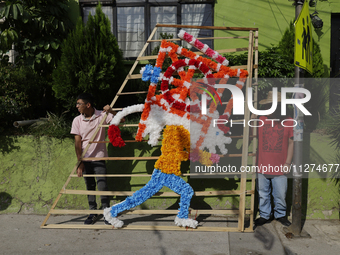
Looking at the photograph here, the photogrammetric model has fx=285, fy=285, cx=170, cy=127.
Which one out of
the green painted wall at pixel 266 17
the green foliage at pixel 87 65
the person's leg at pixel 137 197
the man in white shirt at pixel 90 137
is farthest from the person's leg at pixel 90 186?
the green painted wall at pixel 266 17

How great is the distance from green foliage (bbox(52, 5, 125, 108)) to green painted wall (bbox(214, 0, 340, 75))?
105 inches

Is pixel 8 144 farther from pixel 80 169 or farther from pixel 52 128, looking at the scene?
pixel 80 169

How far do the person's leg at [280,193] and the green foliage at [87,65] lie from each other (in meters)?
3.28

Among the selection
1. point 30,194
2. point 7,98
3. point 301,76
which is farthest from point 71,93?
point 301,76

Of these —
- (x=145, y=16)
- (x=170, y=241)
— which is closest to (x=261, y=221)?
(x=170, y=241)

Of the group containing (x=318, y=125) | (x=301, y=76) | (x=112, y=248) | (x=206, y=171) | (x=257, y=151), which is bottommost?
(x=112, y=248)

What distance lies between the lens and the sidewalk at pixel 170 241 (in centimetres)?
352

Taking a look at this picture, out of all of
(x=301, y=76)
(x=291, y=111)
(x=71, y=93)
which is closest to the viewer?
(x=301, y=76)

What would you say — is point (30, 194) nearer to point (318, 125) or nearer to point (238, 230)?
point (238, 230)

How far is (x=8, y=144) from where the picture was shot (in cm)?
491

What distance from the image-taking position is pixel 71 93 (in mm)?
5215

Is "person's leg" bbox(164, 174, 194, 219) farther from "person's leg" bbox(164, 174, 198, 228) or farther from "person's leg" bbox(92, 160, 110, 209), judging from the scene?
"person's leg" bbox(92, 160, 110, 209)

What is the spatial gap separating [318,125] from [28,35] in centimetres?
607

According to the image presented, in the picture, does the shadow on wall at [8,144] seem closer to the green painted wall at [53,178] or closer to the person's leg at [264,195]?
the green painted wall at [53,178]
